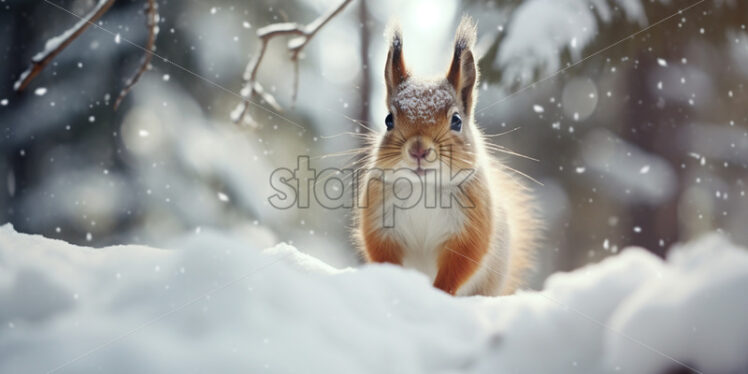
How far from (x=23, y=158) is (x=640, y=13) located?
154cm

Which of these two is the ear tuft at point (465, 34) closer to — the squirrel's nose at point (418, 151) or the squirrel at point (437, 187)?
the squirrel at point (437, 187)

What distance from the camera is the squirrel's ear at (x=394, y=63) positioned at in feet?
3.48

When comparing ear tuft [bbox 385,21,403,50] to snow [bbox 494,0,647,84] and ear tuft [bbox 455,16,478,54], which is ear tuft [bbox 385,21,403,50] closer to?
ear tuft [bbox 455,16,478,54]

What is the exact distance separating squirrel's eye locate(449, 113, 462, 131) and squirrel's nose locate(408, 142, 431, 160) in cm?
11

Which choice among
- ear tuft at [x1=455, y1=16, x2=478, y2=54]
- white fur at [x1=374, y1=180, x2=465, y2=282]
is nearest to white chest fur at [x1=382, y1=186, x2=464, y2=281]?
white fur at [x1=374, y1=180, x2=465, y2=282]

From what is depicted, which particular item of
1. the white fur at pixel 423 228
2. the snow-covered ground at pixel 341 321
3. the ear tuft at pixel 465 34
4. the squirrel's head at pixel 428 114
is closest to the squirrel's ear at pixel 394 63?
the squirrel's head at pixel 428 114

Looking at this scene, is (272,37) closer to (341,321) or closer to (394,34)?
(394,34)

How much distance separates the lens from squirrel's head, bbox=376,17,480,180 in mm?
1041

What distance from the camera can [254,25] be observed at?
1437 mm

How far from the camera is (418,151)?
1025 mm

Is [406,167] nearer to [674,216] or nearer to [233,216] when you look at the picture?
[233,216]

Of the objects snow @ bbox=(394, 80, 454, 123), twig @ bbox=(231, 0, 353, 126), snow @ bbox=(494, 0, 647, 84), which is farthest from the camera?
snow @ bbox=(494, 0, 647, 84)

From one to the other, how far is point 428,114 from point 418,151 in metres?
0.10

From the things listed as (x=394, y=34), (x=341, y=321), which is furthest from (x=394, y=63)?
(x=341, y=321)
